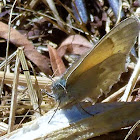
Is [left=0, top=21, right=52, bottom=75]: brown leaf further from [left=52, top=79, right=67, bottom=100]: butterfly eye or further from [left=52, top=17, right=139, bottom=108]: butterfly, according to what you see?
[left=52, top=79, right=67, bottom=100]: butterfly eye

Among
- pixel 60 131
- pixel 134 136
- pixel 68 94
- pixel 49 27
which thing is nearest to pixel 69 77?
pixel 68 94

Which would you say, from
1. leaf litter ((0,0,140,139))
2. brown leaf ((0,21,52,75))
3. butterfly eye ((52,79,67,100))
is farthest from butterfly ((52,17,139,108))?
brown leaf ((0,21,52,75))

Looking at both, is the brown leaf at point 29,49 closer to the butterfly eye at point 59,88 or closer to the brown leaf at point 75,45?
A: the brown leaf at point 75,45

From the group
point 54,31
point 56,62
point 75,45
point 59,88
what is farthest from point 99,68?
point 54,31

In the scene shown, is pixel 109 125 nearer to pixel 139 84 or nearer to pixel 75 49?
pixel 139 84

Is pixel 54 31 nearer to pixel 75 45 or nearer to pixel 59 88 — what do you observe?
pixel 75 45

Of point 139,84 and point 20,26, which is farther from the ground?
point 20,26
